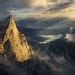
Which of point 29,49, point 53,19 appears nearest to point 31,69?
point 29,49

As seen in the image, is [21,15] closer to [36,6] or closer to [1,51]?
[36,6]

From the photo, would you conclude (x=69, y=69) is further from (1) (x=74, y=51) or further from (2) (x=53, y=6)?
(2) (x=53, y=6)

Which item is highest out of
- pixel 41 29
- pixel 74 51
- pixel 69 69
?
pixel 41 29

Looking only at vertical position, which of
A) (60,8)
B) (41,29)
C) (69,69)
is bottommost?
(69,69)

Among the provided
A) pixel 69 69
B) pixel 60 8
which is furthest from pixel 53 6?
pixel 69 69

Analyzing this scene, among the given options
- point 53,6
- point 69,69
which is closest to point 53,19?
point 53,6

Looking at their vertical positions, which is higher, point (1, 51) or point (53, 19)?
point (53, 19)

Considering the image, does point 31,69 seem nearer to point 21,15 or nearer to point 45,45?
point 45,45
